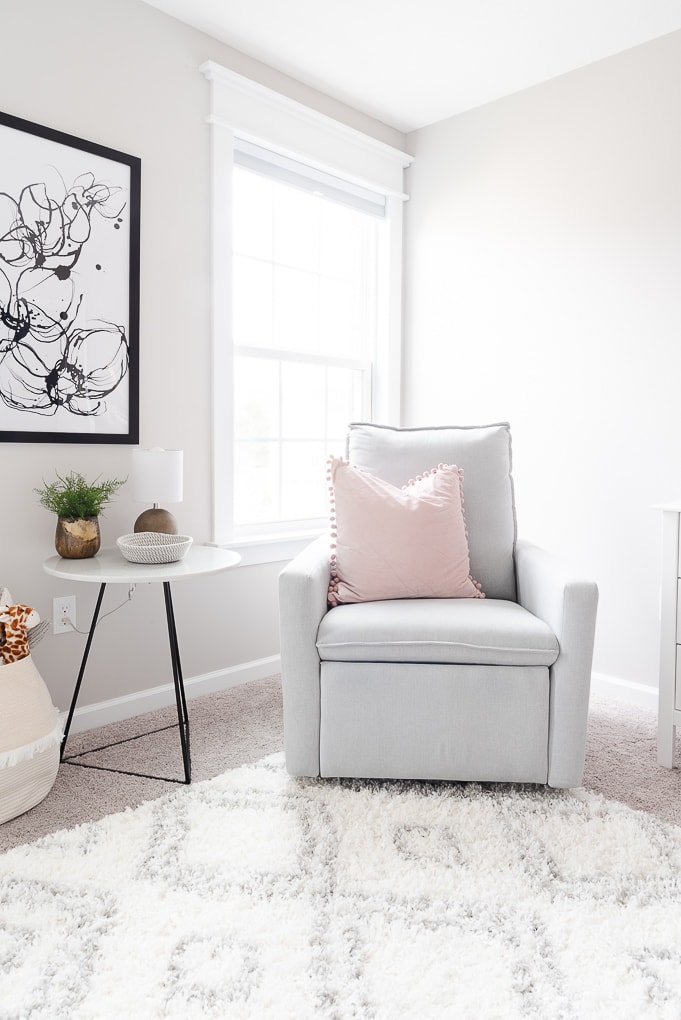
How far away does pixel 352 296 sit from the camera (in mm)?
3428

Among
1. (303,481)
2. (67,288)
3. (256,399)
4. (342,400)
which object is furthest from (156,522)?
(342,400)

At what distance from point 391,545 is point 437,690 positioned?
47cm

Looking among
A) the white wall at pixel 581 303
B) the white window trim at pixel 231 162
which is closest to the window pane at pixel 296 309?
the white window trim at pixel 231 162

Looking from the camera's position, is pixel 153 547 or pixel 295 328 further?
pixel 295 328

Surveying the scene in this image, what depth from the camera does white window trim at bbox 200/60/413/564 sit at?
8.73 feet

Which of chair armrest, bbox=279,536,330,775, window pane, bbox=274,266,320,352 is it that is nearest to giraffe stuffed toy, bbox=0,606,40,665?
chair armrest, bbox=279,536,330,775

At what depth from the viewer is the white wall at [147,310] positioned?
7.17 feet

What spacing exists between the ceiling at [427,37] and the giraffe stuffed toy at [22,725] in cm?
212

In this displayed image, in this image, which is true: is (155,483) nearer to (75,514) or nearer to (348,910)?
(75,514)

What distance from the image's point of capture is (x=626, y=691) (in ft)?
9.19

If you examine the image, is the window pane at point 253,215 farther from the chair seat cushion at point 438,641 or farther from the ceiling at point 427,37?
the chair seat cushion at point 438,641

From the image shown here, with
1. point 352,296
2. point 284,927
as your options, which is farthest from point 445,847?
point 352,296

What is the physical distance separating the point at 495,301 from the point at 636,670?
165cm

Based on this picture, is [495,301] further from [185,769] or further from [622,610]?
[185,769]
